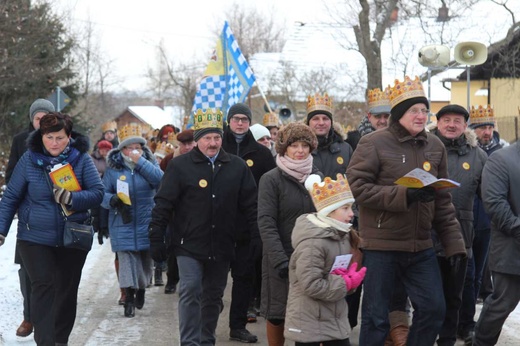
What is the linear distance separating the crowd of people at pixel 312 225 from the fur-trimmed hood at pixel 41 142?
1 centimetres

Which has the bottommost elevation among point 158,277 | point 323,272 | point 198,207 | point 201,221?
point 158,277

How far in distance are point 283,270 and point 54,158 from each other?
209cm

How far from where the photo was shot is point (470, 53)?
13945 millimetres

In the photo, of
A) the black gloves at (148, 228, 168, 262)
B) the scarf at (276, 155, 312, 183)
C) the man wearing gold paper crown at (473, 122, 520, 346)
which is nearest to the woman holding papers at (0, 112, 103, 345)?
the black gloves at (148, 228, 168, 262)

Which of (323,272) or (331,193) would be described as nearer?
(323,272)

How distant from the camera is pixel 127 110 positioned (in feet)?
371

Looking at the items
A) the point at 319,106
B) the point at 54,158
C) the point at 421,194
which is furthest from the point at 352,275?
the point at 319,106

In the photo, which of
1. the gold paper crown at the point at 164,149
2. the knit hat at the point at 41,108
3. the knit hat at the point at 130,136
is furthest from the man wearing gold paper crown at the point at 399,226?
the gold paper crown at the point at 164,149

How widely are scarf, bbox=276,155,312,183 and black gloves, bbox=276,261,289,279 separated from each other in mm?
785

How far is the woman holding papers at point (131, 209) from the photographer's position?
1058 centimetres

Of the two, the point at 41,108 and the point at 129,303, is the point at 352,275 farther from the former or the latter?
the point at 129,303

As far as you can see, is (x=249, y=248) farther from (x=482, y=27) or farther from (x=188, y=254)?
(x=482, y=27)

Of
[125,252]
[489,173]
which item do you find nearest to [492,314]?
[489,173]

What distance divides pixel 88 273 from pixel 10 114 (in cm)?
1985
